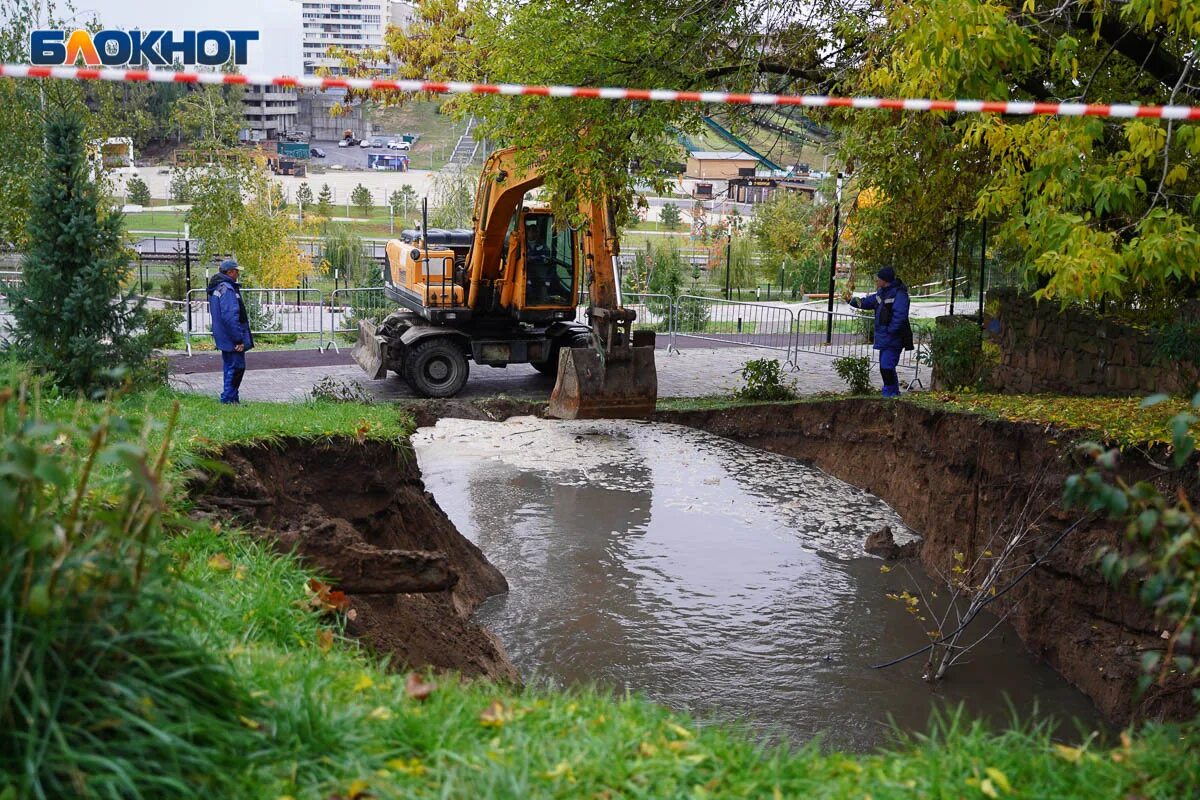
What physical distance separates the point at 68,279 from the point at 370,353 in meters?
8.72

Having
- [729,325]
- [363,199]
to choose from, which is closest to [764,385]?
[729,325]

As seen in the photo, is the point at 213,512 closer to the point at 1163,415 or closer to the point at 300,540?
the point at 300,540

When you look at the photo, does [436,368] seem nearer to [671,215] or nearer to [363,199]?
[671,215]

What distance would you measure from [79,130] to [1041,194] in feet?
26.0

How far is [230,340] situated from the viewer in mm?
12898

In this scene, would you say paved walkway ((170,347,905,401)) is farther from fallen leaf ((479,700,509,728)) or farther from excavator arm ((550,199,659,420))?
fallen leaf ((479,700,509,728))

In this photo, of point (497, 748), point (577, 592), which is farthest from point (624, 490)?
point (497, 748)

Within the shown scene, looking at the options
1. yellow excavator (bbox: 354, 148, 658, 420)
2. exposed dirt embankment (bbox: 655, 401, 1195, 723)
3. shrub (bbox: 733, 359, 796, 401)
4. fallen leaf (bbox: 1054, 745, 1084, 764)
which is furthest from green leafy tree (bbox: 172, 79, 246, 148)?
fallen leaf (bbox: 1054, 745, 1084, 764)

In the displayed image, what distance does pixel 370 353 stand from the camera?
60.4 ft

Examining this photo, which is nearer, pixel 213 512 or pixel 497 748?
pixel 497 748

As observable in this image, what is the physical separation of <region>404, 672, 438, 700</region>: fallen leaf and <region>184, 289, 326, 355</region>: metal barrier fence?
59.2ft

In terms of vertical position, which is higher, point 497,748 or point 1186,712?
point 497,748

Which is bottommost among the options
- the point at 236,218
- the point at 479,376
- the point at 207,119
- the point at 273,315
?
the point at 479,376

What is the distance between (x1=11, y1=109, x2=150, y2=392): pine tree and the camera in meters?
9.56
